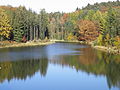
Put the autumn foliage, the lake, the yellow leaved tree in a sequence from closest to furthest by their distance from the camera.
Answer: the lake
the yellow leaved tree
the autumn foliage

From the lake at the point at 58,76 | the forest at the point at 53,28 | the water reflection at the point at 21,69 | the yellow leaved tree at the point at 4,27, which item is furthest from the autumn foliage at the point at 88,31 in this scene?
the water reflection at the point at 21,69

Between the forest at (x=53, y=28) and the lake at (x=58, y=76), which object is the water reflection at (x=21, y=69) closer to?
the lake at (x=58, y=76)

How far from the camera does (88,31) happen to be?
90938 millimetres

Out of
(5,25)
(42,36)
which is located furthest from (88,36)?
(5,25)

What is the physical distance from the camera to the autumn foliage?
293 feet

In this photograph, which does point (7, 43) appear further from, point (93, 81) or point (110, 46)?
point (93, 81)

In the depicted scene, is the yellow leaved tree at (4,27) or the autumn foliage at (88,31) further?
the autumn foliage at (88,31)

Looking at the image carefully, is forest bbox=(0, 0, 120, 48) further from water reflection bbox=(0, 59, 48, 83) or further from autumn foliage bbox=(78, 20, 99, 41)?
water reflection bbox=(0, 59, 48, 83)

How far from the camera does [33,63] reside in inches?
1437

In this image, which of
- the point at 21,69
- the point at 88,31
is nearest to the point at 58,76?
the point at 21,69

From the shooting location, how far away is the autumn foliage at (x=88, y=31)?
89250mm

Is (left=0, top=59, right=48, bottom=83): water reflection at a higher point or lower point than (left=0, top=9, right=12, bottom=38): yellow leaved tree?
lower

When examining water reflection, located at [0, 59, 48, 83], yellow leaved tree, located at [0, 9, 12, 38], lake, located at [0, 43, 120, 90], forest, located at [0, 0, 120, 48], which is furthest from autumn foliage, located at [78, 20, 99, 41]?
water reflection, located at [0, 59, 48, 83]

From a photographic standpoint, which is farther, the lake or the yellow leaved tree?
the yellow leaved tree
